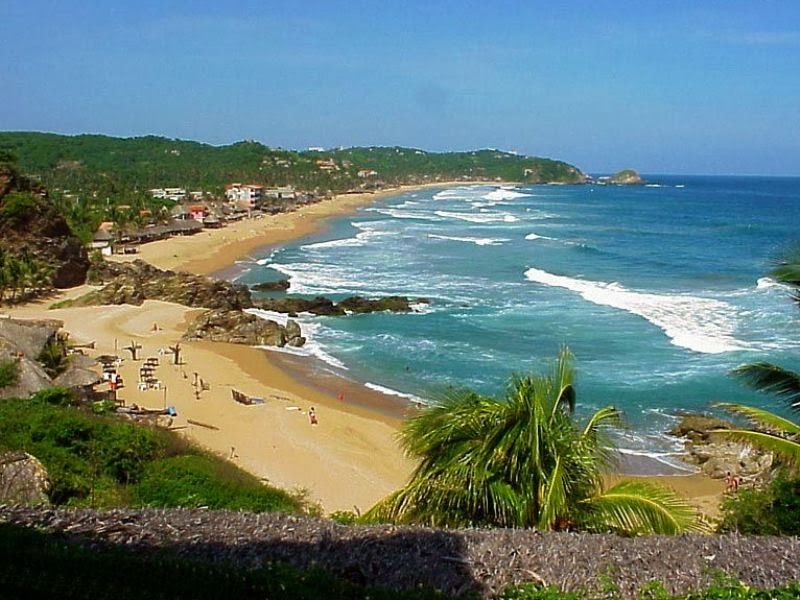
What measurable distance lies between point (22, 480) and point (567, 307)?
2867 centimetres

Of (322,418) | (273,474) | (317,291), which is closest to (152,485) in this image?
(273,474)

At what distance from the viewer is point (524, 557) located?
20.8ft

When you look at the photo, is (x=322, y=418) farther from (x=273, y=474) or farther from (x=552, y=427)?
(x=552, y=427)

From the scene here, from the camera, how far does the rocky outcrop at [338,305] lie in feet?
117

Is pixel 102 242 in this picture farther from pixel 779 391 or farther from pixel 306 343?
pixel 779 391

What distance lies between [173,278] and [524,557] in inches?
1435

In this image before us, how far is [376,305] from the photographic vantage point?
35.9 m

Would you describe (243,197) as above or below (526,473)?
below

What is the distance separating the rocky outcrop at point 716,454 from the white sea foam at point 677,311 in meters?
8.34

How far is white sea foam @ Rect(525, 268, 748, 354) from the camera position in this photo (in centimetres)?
2927

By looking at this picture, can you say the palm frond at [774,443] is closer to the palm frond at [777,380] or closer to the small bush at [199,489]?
the palm frond at [777,380]

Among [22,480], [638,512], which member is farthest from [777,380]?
[22,480]

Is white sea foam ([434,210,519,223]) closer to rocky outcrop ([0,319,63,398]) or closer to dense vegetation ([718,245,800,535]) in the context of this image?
rocky outcrop ([0,319,63,398])

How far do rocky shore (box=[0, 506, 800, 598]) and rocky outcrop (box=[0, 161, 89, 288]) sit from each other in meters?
36.8
